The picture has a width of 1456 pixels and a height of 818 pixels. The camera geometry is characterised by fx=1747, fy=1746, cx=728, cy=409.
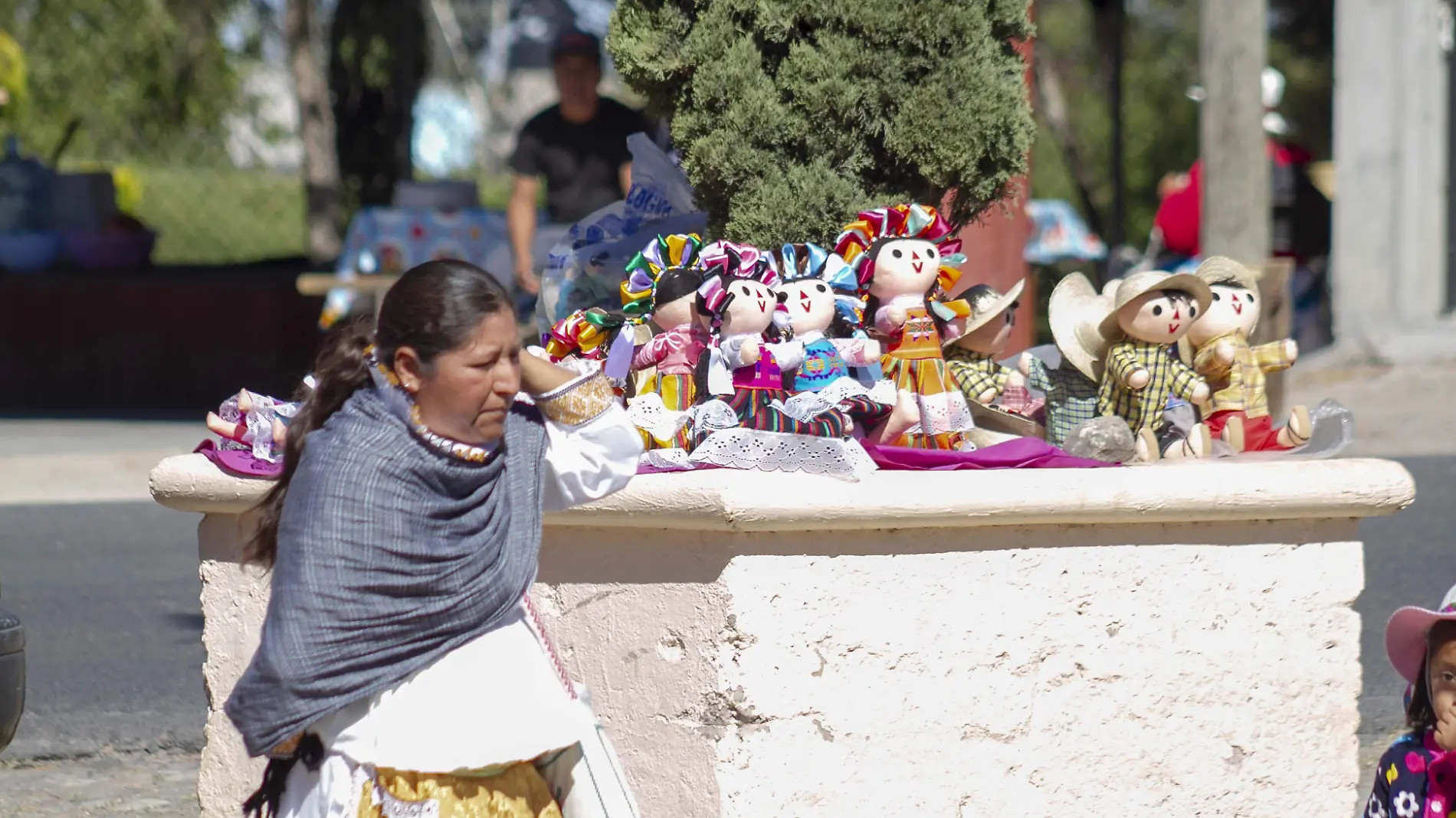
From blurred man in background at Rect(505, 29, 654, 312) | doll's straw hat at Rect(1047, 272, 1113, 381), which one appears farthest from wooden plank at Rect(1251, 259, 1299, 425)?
doll's straw hat at Rect(1047, 272, 1113, 381)

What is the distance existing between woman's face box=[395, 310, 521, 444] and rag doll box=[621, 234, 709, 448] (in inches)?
45.1

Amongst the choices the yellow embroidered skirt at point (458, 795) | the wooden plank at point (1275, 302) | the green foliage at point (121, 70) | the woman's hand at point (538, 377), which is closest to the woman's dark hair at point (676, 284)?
the woman's hand at point (538, 377)

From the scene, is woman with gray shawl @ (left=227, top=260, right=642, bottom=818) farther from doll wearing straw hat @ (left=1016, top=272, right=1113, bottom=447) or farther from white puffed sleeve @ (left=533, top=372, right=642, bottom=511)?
doll wearing straw hat @ (left=1016, top=272, right=1113, bottom=447)

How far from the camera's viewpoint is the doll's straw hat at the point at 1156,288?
12.5 feet

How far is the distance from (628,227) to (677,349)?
0.70 metres

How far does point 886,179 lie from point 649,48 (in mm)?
659

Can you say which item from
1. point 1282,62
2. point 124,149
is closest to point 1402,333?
point 1282,62

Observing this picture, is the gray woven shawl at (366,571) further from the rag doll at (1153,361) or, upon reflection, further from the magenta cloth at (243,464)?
the rag doll at (1153,361)

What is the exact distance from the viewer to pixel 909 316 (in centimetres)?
387

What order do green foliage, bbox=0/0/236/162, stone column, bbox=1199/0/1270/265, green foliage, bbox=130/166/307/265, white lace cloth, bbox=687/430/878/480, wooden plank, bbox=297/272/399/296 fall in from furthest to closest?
1. green foliage, bbox=130/166/307/265
2. green foliage, bbox=0/0/236/162
3. stone column, bbox=1199/0/1270/265
4. wooden plank, bbox=297/272/399/296
5. white lace cloth, bbox=687/430/878/480

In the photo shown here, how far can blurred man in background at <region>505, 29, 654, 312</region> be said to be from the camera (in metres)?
7.50

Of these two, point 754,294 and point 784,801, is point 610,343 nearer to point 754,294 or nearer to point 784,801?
point 754,294

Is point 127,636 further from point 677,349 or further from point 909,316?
point 909,316

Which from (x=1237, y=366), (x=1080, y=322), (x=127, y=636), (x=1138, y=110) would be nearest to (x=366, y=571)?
(x=1080, y=322)
